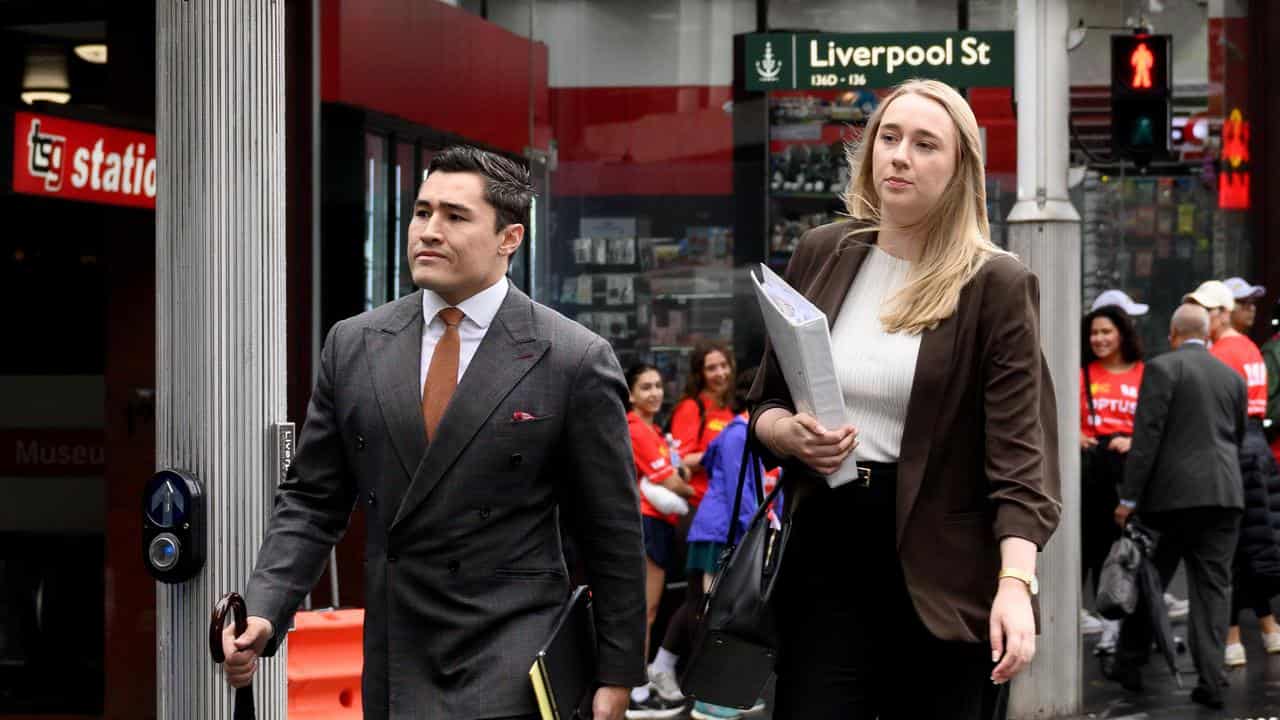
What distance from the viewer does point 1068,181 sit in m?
9.17

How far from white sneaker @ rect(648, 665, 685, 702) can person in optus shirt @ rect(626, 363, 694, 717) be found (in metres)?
0.03

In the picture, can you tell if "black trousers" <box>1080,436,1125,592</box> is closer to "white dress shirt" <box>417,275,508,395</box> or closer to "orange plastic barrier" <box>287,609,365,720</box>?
"orange plastic barrier" <box>287,609,365,720</box>

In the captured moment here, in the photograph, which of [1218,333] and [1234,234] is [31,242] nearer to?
[1218,333]

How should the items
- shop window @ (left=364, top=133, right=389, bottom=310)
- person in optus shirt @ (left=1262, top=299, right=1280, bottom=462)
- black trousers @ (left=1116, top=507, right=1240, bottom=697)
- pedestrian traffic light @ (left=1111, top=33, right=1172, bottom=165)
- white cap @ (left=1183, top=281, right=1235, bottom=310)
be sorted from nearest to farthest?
black trousers @ (left=1116, top=507, right=1240, bottom=697), shop window @ (left=364, top=133, right=389, bottom=310), pedestrian traffic light @ (left=1111, top=33, right=1172, bottom=165), white cap @ (left=1183, top=281, right=1235, bottom=310), person in optus shirt @ (left=1262, top=299, right=1280, bottom=462)

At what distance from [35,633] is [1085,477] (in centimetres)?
632

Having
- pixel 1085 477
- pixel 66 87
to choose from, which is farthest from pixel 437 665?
pixel 1085 477

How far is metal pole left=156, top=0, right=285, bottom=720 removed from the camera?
501cm

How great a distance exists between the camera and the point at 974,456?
11.6ft

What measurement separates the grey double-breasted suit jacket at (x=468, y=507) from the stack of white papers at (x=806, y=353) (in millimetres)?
466

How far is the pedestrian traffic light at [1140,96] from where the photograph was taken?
10.3m

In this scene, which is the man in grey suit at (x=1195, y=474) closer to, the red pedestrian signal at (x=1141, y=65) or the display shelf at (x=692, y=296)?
the red pedestrian signal at (x=1141, y=65)

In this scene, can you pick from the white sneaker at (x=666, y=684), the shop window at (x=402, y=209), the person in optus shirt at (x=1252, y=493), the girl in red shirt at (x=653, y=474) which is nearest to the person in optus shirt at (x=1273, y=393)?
the person in optus shirt at (x=1252, y=493)

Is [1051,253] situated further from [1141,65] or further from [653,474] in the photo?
[653,474]

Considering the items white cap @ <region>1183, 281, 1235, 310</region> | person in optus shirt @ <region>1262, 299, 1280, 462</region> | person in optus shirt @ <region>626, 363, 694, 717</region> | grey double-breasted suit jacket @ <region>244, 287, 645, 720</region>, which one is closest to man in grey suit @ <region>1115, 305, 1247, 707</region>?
white cap @ <region>1183, 281, 1235, 310</region>
